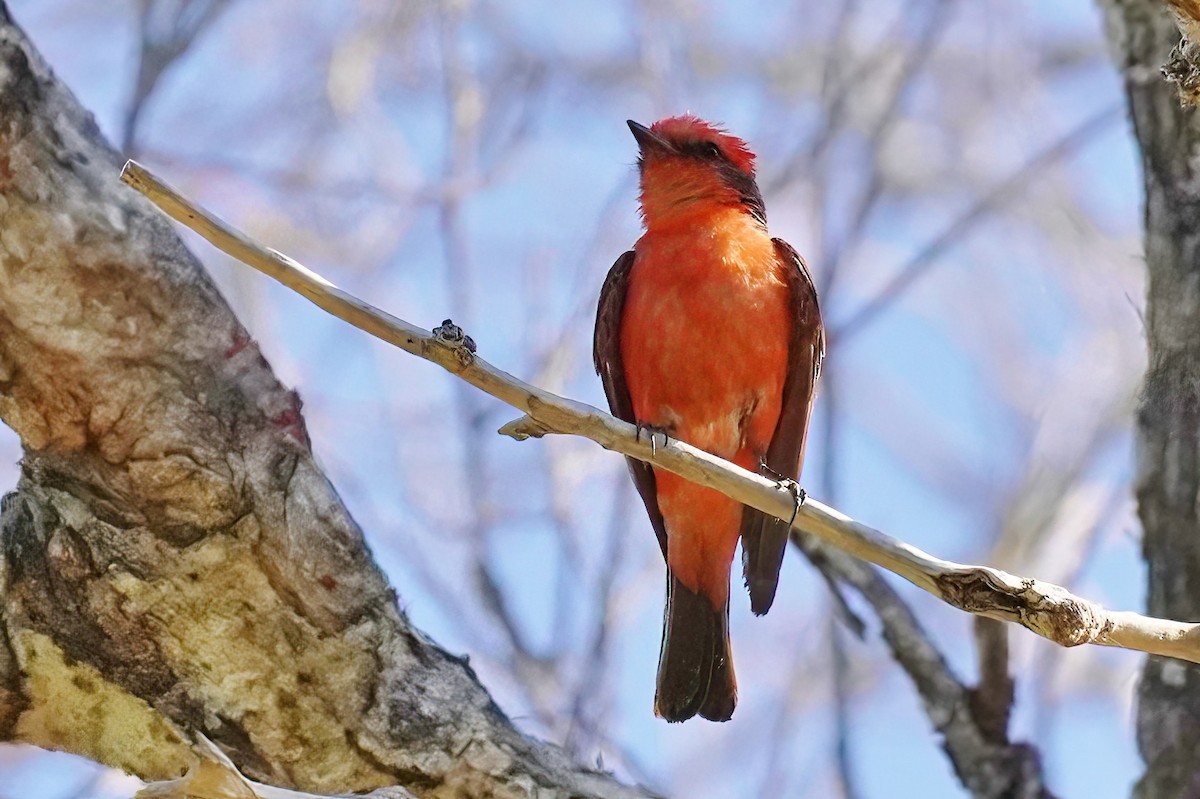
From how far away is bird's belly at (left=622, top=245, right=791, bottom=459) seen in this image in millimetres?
4684

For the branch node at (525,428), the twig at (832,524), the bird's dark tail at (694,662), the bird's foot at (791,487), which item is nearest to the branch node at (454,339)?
the twig at (832,524)

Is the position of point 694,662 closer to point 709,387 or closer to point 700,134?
point 709,387

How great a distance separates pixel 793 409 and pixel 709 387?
359 mm

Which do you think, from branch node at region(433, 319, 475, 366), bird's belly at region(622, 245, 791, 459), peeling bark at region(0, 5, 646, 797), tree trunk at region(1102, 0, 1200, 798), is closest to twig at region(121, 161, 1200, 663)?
branch node at region(433, 319, 475, 366)

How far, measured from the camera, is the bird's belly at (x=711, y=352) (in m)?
4.68

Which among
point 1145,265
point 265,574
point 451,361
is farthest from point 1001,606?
point 1145,265

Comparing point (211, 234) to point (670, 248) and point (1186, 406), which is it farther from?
point (1186, 406)

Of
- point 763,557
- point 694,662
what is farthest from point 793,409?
point 694,662

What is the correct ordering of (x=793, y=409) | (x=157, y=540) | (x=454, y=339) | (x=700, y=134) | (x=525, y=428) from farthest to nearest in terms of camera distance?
(x=700, y=134)
(x=793, y=409)
(x=157, y=540)
(x=525, y=428)
(x=454, y=339)

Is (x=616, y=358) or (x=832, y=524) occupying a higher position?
(x=616, y=358)

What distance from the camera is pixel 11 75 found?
12.6 ft

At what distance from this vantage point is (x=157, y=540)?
390 centimetres

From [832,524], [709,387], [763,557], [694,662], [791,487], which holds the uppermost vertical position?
[709,387]

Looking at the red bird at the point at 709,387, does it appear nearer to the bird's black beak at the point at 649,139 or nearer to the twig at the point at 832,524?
the bird's black beak at the point at 649,139
